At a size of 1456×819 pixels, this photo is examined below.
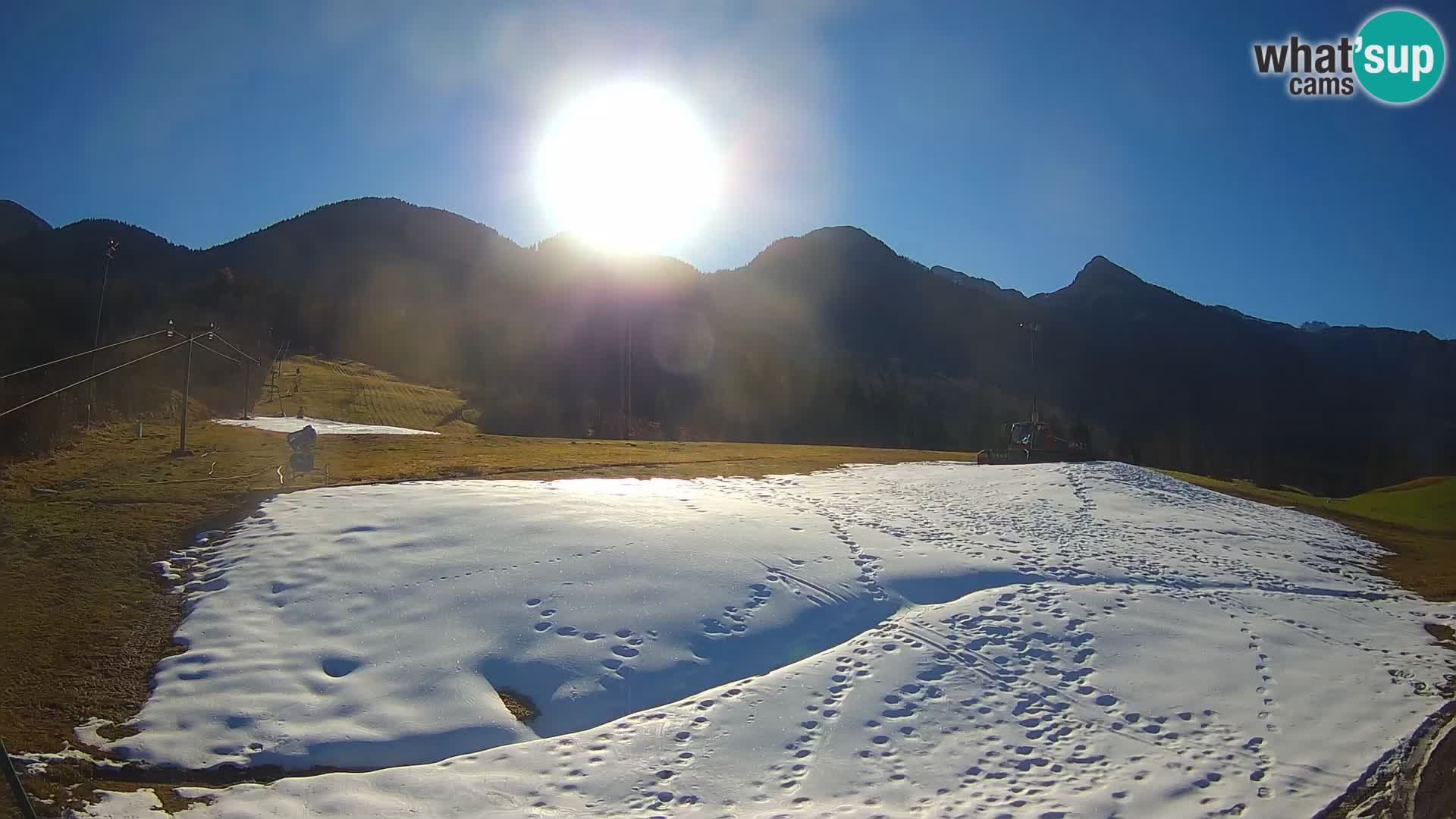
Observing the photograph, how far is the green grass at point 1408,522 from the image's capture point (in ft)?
50.8

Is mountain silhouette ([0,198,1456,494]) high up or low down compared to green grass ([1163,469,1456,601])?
up

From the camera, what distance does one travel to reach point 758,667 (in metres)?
9.73

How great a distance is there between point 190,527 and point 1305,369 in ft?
656

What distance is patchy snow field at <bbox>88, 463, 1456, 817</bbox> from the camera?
7262 millimetres

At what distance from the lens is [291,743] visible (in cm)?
754

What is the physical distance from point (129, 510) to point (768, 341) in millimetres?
121643

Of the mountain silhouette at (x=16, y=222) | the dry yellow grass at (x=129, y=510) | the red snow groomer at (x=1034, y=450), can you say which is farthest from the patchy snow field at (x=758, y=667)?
the mountain silhouette at (x=16, y=222)

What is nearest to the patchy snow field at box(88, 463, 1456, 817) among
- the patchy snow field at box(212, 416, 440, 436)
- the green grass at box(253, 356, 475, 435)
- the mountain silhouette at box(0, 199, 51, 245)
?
the patchy snow field at box(212, 416, 440, 436)

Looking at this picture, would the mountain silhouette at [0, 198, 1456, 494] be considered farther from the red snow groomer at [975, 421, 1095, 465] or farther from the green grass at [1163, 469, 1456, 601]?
the green grass at [1163, 469, 1456, 601]

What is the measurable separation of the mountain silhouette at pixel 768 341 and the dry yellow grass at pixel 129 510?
29.7 m

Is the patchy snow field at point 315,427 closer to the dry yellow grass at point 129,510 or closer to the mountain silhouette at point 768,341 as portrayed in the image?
the dry yellow grass at point 129,510

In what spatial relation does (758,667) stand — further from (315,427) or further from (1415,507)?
(315,427)

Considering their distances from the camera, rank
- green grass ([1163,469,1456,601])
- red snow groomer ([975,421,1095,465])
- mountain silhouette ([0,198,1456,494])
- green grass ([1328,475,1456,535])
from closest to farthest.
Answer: green grass ([1163,469,1456,601]) → green grass ([1328,475,1456,535]) → red snow groomer ([975,421,1095,465]) → mountain silhouette ([0,198,1456,494])

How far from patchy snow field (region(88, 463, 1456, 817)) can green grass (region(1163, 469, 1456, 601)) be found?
1.28 metres
